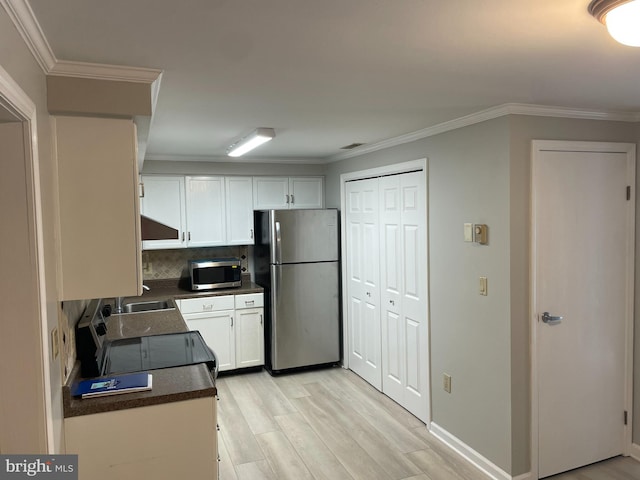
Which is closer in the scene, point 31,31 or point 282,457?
point 31,31

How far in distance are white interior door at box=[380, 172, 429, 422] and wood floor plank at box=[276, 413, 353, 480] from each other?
86 cm

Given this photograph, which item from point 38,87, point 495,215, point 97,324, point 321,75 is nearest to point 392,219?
point 495,215

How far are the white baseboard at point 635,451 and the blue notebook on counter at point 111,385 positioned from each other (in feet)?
10.4

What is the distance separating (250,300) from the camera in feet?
16.4

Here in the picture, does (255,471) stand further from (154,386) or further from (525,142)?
(525,142)

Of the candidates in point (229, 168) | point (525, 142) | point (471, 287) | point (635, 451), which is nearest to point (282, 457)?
point (471, 287)

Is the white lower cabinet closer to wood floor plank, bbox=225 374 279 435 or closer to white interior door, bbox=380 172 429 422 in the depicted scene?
wood floor plank, bbox=225 374 279 435

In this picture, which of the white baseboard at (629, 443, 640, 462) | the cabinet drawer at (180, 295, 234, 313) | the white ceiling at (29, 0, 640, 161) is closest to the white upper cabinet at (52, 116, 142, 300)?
the white ceiling at (29, 0, 640, 161)

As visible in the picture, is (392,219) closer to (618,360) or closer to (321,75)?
(618,360)

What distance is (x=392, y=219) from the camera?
411 centimetres

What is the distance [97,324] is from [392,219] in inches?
Result: 96.3

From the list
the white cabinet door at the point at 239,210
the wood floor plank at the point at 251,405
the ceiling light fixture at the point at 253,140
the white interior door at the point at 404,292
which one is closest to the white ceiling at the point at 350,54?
the ceiling light fixture at the point at 253,140

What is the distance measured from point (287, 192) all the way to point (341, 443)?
9.11ft

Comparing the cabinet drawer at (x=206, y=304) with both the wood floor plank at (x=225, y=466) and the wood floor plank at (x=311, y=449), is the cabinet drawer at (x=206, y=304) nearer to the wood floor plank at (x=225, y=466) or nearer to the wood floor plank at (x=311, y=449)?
the wood floor plank at (x=311, y=449)
